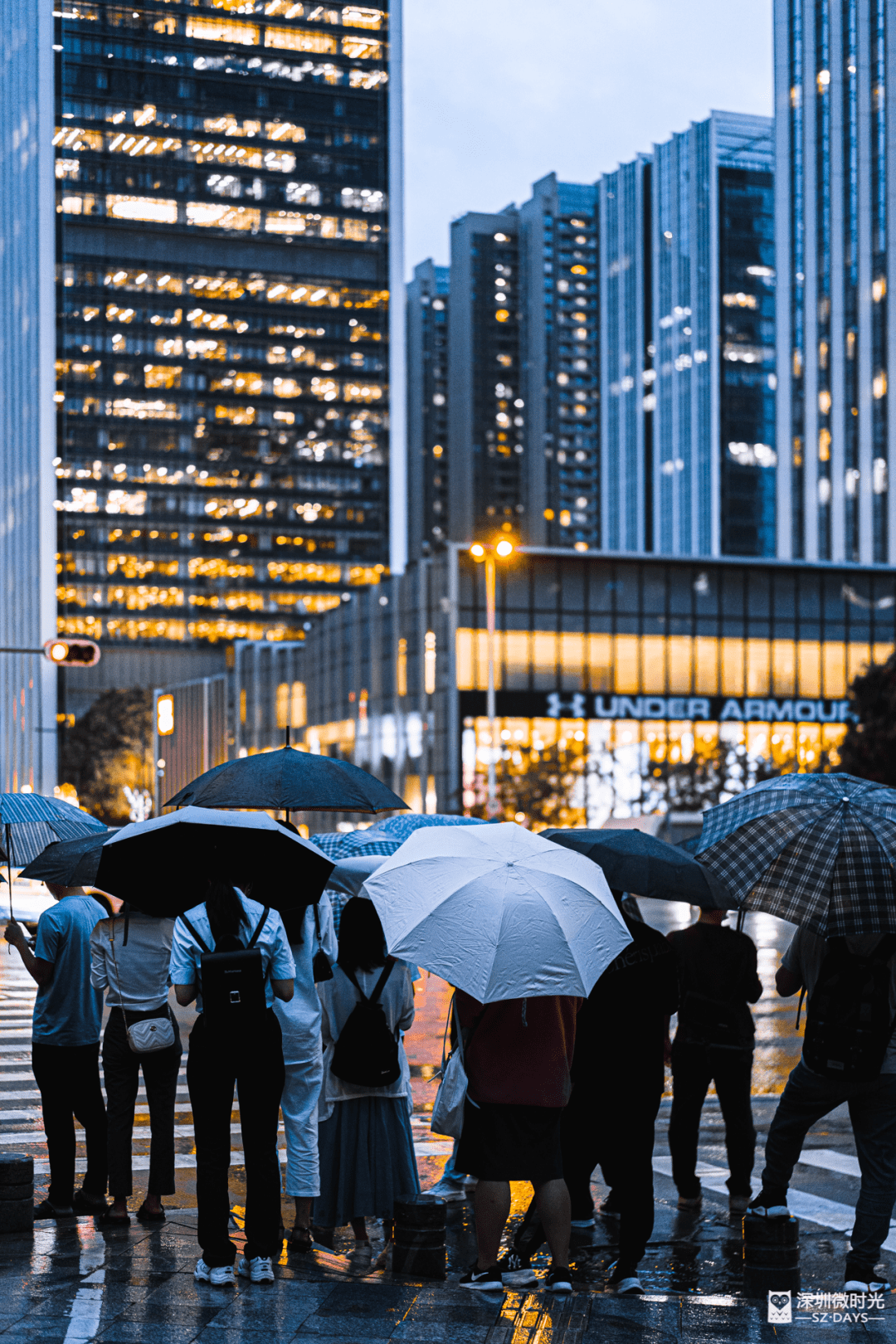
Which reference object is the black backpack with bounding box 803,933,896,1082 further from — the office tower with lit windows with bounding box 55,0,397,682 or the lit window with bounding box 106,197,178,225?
the lit window with bounding box 106,197,178,225

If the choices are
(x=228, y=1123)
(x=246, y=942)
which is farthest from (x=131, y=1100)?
(x=246, y=942)

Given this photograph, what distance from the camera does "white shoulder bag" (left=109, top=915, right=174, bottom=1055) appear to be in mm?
8016

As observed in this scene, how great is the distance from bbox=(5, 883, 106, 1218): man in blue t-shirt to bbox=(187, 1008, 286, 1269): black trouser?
179 cm

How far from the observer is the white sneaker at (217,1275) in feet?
22.1

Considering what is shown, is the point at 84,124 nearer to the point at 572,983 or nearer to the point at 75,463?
the point at 75,463

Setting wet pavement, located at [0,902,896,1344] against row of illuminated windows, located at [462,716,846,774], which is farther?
row of illuminated windows, located at [462,716,846,774]

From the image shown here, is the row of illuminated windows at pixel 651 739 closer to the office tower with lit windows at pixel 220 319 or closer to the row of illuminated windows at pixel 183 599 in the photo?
the row of illuminated windows at pixel 183 599

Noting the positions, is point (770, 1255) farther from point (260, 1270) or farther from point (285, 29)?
point (285, 29)

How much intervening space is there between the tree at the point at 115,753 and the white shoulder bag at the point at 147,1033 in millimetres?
118836

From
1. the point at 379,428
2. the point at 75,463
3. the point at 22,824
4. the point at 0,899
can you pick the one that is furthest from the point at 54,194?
the point at 22,824

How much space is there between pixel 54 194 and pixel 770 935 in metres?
128

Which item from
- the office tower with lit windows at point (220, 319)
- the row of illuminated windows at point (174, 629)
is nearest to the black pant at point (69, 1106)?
the row of illuminated windows at point (174, 629)

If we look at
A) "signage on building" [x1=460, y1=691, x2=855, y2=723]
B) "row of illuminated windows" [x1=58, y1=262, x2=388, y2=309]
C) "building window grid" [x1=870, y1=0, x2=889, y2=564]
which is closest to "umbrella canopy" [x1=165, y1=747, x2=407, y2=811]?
"signage on building" [x1=460, y1=691, x2=855, y2=723]

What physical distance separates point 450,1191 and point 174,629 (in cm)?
14905
